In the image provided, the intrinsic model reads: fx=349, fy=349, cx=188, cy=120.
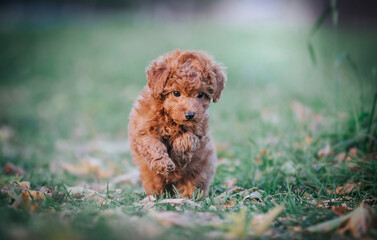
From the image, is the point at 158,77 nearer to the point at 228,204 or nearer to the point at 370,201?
the point at 228,204

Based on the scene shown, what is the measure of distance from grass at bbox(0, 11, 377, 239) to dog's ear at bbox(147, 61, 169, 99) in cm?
98

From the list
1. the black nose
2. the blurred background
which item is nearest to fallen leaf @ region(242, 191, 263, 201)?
the black nose

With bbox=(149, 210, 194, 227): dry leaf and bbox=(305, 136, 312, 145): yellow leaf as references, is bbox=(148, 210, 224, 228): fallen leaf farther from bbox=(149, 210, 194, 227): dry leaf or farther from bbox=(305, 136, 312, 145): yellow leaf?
bbox=(305, 136, 312, 145): yellow leaf

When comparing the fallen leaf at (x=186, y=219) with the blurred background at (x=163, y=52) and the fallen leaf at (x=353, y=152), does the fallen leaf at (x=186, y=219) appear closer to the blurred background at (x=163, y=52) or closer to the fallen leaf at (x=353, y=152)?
the fallen leaf at (x=353, y=152)

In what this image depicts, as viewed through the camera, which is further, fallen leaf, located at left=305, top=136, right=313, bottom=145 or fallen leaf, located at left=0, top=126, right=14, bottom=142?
fallen leaf, located at left=0, top=126, right=14, bottom=142

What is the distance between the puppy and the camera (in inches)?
120

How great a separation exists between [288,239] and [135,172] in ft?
8.96

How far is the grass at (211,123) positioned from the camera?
257 cm

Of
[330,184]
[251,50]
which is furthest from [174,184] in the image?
[251,50]

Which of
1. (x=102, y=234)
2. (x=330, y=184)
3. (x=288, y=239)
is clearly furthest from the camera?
(x=330, y=184)

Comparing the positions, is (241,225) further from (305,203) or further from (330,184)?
(330,184)

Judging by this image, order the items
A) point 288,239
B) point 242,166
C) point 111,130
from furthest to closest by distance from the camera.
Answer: point 111,130 < point 242,166 < point 288,239

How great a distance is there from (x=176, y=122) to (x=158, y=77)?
432mm

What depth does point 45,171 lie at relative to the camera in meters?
4.64
